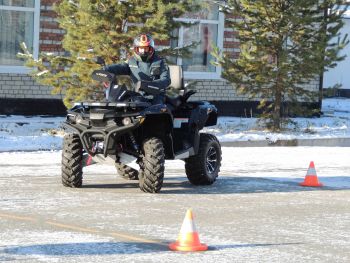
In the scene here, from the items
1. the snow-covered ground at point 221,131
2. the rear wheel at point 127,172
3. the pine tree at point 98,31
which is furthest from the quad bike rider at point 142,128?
the pine tree at point 98,31

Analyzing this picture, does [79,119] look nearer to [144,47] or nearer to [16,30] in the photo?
[144,47]

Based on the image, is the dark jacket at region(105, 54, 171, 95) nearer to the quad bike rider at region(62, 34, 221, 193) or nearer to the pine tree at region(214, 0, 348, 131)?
the quad bike rider at region(62, 34, 221, 193)

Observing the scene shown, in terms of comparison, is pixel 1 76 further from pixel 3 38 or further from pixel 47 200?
pixel 47 200

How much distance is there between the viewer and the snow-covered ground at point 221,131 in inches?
717

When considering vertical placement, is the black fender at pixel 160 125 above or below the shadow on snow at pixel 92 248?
above

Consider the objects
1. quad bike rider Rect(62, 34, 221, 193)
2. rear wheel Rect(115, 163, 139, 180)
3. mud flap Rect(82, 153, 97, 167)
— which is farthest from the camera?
rear wheel Rect(115, 163, 139, 180)

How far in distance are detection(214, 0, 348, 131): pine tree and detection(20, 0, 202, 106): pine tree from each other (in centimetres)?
246

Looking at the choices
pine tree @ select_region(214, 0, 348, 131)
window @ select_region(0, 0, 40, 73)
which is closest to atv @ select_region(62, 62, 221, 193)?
pine tree @ select_region(214, 0, 348, 131)

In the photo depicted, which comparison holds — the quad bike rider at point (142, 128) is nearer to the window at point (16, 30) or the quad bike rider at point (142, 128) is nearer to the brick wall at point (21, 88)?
the brick wall at point (21, 88)

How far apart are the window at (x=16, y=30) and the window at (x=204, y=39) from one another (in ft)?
14.1

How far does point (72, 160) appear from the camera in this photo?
12766 mm

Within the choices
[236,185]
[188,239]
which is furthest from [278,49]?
[188,239]

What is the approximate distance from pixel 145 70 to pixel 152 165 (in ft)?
5.71

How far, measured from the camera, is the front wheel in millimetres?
13844
